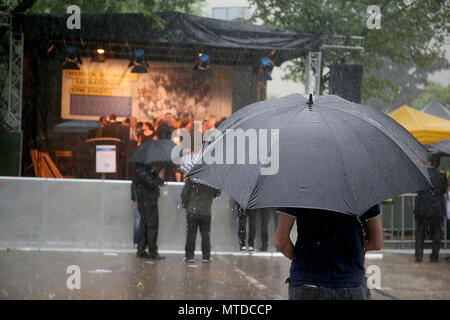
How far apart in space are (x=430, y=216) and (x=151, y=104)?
1119 cm

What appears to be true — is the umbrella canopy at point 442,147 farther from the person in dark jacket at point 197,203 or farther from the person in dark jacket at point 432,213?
the person in dark jacket at point 197,203

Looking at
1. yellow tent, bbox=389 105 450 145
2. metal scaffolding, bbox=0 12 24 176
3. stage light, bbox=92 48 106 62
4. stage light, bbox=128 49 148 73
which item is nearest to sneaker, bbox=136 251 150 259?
metal scaffolding, bbox=0 12 24 176

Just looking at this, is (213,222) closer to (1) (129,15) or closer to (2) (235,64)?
(1) (129,15)

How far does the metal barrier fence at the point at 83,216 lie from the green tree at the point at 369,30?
601cm

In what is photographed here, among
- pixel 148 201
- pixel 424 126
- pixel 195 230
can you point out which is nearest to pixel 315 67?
pixel 424 126

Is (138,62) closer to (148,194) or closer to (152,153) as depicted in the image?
(152,153)

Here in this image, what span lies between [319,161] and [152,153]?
28.4ft

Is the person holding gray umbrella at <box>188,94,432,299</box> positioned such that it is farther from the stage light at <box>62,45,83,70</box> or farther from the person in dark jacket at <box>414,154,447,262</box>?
the stage light at <box>62,45,83,70</box>

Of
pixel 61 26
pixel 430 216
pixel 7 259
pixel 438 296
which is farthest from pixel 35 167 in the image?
pixel 438 296

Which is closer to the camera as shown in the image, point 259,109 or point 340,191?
point 340,191

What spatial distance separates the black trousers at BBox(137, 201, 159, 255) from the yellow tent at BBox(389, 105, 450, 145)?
24.0 ft

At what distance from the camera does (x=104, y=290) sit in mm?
8406

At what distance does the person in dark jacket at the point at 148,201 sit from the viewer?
451 inches
